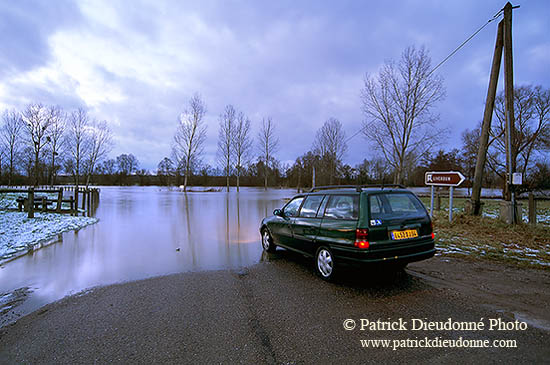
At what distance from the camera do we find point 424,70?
15500 mm

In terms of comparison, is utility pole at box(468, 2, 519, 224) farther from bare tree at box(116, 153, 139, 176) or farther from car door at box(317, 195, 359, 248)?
bare tree at box(116, 153, 139, 176)

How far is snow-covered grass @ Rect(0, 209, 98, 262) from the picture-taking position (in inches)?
263

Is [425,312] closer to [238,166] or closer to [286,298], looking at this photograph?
[286,298]

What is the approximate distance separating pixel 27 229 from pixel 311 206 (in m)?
9.23

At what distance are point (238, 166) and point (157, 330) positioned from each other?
3890 centimetres

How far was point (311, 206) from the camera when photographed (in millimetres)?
5383

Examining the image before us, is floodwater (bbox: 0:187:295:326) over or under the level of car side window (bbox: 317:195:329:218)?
under

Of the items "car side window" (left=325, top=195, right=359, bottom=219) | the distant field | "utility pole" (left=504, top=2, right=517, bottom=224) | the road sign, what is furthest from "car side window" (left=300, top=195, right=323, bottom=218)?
"utility pole" (left=504, top=2, right=517, bottom=224)

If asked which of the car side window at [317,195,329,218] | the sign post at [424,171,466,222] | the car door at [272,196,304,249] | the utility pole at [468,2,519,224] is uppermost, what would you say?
the utility pole at [468,2,519,224]

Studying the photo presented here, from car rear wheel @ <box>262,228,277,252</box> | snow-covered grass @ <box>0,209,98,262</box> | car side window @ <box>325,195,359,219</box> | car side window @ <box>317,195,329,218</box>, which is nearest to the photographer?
car side window @ <box>325,195,359,219</box>

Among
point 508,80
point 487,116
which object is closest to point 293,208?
point 508,80

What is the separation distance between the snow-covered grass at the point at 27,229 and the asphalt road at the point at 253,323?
422 centimetres

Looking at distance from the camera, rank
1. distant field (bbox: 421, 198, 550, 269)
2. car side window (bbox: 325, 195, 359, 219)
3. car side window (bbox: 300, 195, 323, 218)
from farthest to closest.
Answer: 1. distant field (bbox: 421, 198, 550, 269)
2. car side window (bbox: 300, 195, 323, 218)
3. car side window (bbox: 325, 195, 359, 219)

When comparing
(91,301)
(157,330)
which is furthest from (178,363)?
(91,301)
